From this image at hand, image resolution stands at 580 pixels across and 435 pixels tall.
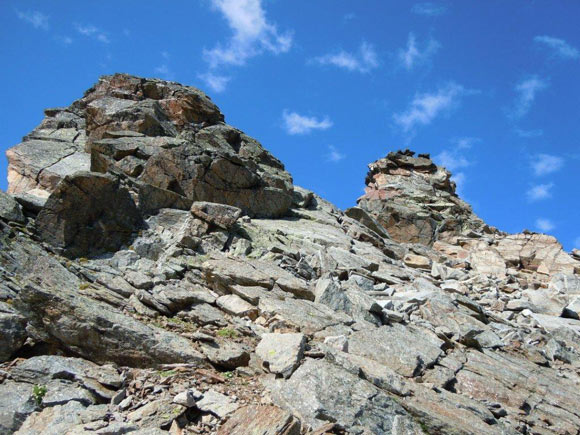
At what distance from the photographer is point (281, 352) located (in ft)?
37.2

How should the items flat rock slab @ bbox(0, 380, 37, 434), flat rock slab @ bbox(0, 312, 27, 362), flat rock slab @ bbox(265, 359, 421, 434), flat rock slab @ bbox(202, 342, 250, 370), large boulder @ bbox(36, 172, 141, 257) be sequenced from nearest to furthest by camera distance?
flat rock slab @ bbox(0, 380, 37, 434) < flat rock slab @ bbox(265, 359, 421, 434) < flat rock slab @ bbox(0, 312, 27, 362) < flat rock slab @ bbox(202, 342, 250, 370) < large boulder @ bbox(36, 172, 141, 257)

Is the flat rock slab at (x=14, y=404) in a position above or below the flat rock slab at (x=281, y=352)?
below

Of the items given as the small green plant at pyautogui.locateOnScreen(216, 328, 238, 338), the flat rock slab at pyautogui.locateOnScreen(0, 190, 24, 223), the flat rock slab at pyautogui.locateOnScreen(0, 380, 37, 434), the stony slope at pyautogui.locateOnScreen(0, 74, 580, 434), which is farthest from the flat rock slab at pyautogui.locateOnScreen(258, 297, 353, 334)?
the flat rock slab at pyautogui.locateOnScreen(0, 190, 24, 223)

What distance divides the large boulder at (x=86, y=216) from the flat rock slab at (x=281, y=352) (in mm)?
9726

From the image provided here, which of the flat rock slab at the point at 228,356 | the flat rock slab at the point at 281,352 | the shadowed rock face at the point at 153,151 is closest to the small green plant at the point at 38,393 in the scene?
the flat rock slab at the point at 228,356

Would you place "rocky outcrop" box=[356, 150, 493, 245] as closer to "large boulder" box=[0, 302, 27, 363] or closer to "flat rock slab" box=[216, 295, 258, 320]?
"flat rock slab" box=[216, 295, 258, 320]

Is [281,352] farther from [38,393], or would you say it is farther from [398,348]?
[38,393]

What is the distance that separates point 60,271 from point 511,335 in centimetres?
1738

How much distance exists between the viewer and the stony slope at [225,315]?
373 inches

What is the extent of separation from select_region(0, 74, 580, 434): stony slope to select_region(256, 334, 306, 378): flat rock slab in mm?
54

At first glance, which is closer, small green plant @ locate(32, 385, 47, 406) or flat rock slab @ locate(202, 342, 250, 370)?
small green plant @ locate(32, 385, 47, 406)

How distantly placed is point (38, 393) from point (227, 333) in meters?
5.15

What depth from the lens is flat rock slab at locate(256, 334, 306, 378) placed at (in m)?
10.8

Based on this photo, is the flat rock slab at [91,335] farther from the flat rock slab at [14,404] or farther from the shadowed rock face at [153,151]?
the shadowed rock face at [153,151]
